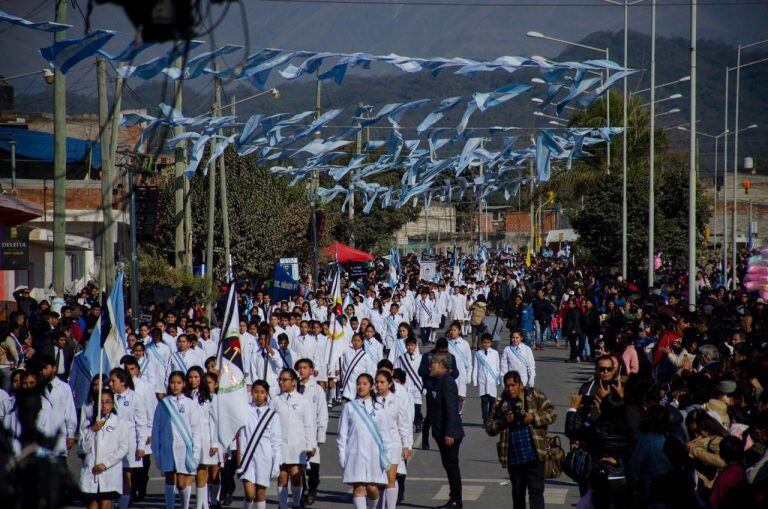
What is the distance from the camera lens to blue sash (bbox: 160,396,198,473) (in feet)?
39.4

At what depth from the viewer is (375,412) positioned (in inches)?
454

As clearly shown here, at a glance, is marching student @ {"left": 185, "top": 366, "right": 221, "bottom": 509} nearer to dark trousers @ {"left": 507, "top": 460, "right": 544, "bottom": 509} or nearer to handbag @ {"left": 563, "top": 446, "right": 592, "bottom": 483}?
Result: dark trousers @ {"left": 507, "top": 460, "right": 544, "bottom": 509}

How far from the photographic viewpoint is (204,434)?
12.2 m

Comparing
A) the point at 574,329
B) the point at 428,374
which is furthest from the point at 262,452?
the point at 574,329

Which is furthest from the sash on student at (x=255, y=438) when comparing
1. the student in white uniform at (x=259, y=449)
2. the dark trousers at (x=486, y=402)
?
the dark trousers at (x=486, y=402)

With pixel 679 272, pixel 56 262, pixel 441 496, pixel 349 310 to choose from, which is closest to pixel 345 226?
pixel 679 272

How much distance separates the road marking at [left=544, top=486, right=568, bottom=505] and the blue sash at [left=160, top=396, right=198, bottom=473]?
138 inches

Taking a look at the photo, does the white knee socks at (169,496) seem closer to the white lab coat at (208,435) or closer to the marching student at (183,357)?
the white lab coat at (208,435)

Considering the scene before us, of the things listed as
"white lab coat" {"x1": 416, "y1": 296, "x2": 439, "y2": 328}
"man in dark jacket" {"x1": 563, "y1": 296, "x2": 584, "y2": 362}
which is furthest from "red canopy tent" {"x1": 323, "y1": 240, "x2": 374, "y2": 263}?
"man in dark jacket" {"x1": 563, "y1": 296, "x2": 584, "y2": 362}

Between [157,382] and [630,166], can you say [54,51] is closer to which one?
[157,382]

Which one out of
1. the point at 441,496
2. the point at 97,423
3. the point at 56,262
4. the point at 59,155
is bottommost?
the point at 441,496

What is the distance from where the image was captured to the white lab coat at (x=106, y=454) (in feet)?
36.4

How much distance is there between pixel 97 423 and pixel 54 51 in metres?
4.82

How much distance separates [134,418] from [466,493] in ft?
11.4
